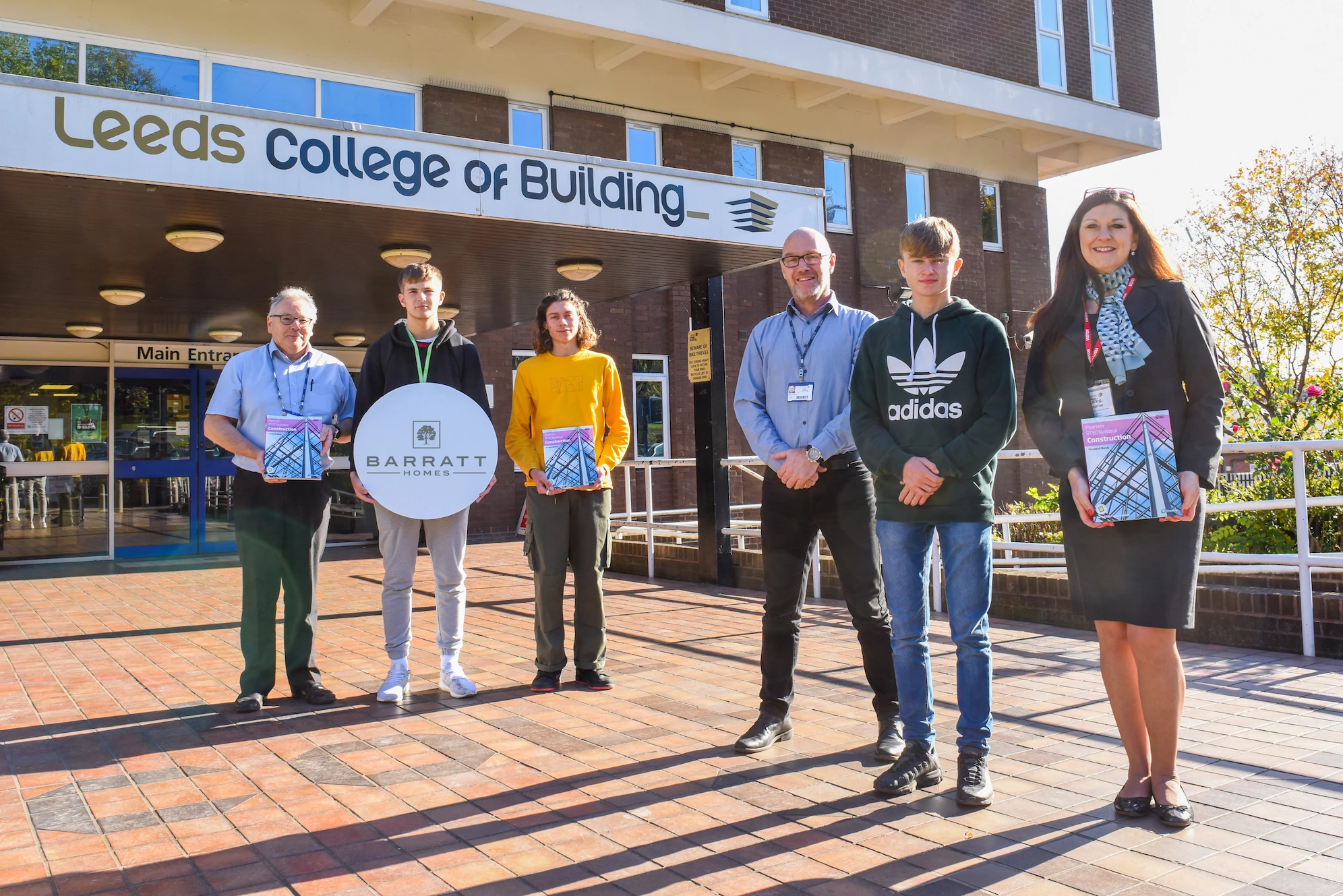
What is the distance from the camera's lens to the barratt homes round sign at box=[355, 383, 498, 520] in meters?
4.71


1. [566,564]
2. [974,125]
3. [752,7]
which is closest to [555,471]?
[566,564]

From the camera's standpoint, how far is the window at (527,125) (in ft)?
47.8

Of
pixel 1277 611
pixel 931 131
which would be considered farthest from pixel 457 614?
pixel 931 131

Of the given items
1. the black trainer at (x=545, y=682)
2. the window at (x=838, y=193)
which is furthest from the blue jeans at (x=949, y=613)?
the window at (x=838, y=193)

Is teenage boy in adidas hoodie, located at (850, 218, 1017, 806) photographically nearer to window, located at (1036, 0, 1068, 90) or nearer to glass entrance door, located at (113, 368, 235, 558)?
glass entrance door, located at (113, 368, 235, 558)

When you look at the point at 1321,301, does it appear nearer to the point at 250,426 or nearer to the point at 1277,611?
the point at 1277,611

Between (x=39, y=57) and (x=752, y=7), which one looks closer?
(x=39, y=57)

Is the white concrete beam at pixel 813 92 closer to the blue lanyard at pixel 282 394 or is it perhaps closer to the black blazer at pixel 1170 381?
the blue lanyard at pixel 282 394

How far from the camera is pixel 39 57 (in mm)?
11320

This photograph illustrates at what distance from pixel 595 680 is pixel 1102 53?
759 inches

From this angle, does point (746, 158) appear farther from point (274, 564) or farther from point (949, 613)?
point (949, 613)

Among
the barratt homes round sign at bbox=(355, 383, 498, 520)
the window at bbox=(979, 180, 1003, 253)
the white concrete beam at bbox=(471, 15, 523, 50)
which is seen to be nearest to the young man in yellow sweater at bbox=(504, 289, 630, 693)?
the barratt homes round sign at bbox=(355, 383, 498, 520)

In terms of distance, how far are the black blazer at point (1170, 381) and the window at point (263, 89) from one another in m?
11.3

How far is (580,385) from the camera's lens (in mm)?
5012
